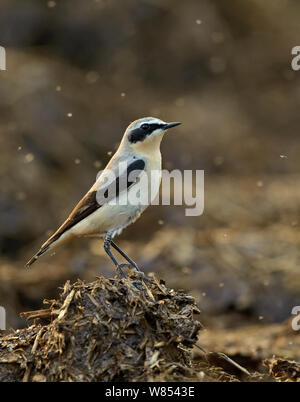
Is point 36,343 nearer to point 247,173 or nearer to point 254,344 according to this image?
point 254,344

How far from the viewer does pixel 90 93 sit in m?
19.1

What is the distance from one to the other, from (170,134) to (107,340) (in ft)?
42.6

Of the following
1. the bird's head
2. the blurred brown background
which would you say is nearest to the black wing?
the bird's head

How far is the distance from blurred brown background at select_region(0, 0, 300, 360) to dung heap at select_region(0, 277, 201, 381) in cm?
A: 468

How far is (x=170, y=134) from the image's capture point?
18281mm

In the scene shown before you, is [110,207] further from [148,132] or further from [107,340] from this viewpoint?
[107,340]

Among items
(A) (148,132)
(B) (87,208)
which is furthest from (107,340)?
(A) (148,132)

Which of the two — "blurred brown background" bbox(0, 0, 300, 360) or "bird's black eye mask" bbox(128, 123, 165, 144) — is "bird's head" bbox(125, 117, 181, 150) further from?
"blurred brown background" bbox(0, 0, 300, 360)

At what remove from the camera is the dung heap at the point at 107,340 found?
18.2 feet

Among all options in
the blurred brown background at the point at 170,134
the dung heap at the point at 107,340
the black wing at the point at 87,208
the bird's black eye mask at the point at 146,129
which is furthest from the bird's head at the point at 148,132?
the blurred brown background at the point at 170,134

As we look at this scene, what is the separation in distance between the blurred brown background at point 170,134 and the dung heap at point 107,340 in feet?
15.4

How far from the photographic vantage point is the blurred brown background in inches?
466
